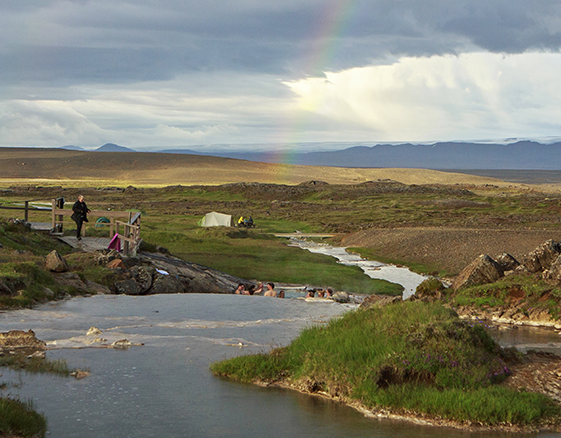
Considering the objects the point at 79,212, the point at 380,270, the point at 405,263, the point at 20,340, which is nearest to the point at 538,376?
the point at 20,340

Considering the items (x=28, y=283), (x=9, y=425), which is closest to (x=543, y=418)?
(x=9, y=425)

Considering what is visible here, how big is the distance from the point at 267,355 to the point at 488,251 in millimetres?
30594

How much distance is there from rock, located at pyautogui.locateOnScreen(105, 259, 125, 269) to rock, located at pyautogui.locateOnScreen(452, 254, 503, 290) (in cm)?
1279

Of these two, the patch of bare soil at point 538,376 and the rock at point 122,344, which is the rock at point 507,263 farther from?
the rock at point 122,344

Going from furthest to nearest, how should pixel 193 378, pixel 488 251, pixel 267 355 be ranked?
1. pixel 488 251
2. pixel 267 355
3. pixel 193 378

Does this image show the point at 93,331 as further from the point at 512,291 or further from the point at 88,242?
the point at 88,242

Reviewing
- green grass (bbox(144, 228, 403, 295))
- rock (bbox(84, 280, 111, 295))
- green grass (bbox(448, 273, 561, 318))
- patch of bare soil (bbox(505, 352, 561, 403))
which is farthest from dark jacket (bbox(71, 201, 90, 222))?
patch of bare soil (bbox(505, 352, 561, 403))

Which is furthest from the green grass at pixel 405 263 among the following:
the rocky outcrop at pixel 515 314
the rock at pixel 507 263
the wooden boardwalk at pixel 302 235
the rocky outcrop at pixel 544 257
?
the rocky outcrop at pixel 515 314

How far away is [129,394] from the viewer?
11125 mm

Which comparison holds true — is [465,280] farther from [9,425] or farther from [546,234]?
[546,234]

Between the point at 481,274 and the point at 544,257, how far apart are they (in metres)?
2.28

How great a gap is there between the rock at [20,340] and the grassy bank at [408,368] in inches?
164

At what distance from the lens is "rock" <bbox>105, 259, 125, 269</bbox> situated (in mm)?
23594

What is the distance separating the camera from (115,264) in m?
23.7
